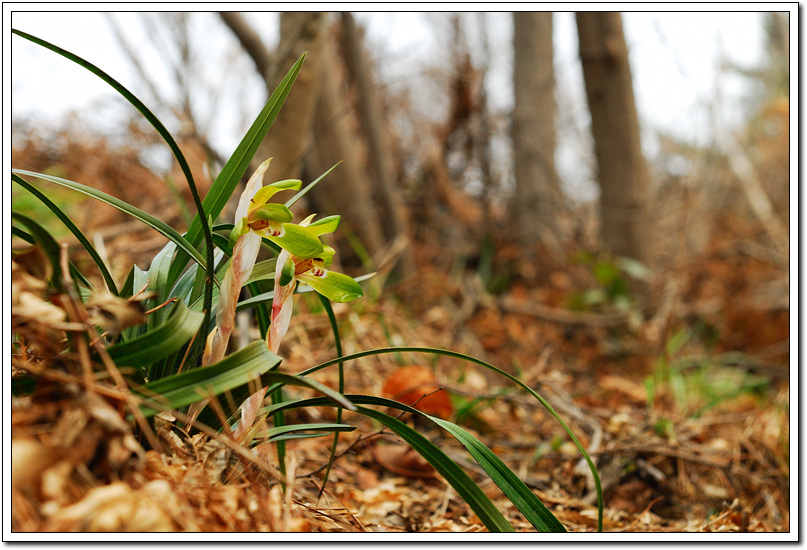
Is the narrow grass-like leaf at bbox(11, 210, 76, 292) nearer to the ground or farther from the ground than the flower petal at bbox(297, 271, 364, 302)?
farther from the ground

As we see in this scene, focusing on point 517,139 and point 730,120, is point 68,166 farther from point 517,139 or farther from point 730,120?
point 730,120

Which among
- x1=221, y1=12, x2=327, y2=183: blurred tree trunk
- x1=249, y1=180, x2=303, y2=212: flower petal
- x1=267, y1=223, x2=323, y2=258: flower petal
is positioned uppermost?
x1=221, y1=12, x2=327, y2=183: blurred tree trunk

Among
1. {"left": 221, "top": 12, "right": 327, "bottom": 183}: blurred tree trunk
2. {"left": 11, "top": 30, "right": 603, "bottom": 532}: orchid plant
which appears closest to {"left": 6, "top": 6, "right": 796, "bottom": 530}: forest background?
{"left": 221, "top": 12, "right": 327, "bottom": 183}: blurred tree trunk

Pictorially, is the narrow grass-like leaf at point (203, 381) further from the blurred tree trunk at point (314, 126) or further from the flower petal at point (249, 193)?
the blurred tree trunk at point (314, 126)

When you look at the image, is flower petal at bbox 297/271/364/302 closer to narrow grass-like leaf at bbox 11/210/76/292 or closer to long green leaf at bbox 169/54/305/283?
Result: long green leaf at bbox 169/54/305/283

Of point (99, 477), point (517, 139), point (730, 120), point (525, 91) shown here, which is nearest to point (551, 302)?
point (517, 139)

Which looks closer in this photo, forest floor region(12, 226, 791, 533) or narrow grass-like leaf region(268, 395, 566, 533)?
forest floor region(12, 226, 791, 533)

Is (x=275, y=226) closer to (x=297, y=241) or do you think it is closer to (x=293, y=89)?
(x=297, y=241)

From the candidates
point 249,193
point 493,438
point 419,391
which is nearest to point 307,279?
point 249,193
